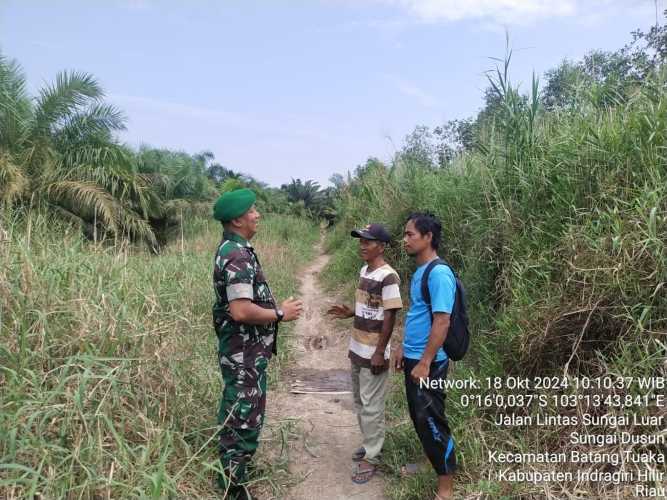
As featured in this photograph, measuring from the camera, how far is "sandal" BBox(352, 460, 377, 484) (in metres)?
2.90

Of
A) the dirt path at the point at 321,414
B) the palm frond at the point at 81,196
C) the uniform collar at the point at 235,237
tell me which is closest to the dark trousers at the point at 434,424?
the dirt path at the point at 321,414

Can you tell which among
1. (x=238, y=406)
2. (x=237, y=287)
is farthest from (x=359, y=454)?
(x=237, y=287)

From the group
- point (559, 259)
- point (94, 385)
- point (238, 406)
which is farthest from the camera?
point (559, 259)

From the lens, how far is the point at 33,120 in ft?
26.5

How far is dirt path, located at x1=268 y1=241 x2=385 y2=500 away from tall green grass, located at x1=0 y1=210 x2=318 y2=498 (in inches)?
16.9

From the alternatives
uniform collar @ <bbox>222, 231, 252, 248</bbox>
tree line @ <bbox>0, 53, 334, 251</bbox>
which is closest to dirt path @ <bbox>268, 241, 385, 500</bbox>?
uniform collar @ <bbox>222, 231, 252, 248</bbox>

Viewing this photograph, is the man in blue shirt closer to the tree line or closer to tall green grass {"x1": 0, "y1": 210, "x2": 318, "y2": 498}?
tall green grass {"x1": 0, "y1": 210, "x2": 318, "y2": 498}

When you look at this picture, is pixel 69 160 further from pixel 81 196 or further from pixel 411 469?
pixel 411 469

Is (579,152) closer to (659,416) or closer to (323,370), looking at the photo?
(659,416)

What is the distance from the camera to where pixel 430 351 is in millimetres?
2387

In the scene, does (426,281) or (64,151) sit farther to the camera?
(64,151)

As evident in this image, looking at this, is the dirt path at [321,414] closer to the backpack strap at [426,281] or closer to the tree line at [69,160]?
the backpack strap at [426,281]

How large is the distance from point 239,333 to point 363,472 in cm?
134

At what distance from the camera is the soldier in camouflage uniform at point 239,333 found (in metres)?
2.40
